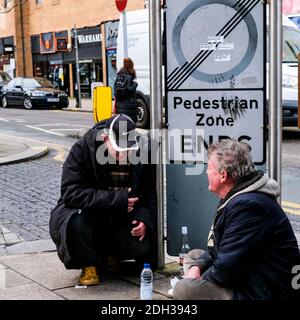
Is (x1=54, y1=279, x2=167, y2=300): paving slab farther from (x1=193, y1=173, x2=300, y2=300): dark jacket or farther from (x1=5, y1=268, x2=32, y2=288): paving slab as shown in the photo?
(x1=193, y1=173, x2=300, y2=300): dark jacket

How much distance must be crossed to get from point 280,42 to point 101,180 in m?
1.61

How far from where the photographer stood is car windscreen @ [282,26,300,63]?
13.9m

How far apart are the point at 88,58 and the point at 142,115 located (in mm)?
17129

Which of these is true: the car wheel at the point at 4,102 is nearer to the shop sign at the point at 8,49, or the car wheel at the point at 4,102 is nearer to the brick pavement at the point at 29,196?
the shop sign at the point at 8,49

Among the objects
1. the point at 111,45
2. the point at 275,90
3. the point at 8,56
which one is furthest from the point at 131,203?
the point at 8,56

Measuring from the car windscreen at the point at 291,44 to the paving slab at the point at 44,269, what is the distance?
31.8 ft

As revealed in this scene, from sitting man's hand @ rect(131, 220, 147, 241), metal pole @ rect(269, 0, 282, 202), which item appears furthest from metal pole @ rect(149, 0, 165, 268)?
metal pole @ rect(269, 0, 282, 202)

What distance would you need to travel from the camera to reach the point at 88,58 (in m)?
32.1

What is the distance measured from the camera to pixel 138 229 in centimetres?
465

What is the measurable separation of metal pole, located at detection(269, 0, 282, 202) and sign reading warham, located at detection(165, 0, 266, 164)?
0.36 ft

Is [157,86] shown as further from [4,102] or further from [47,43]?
[47,43]
